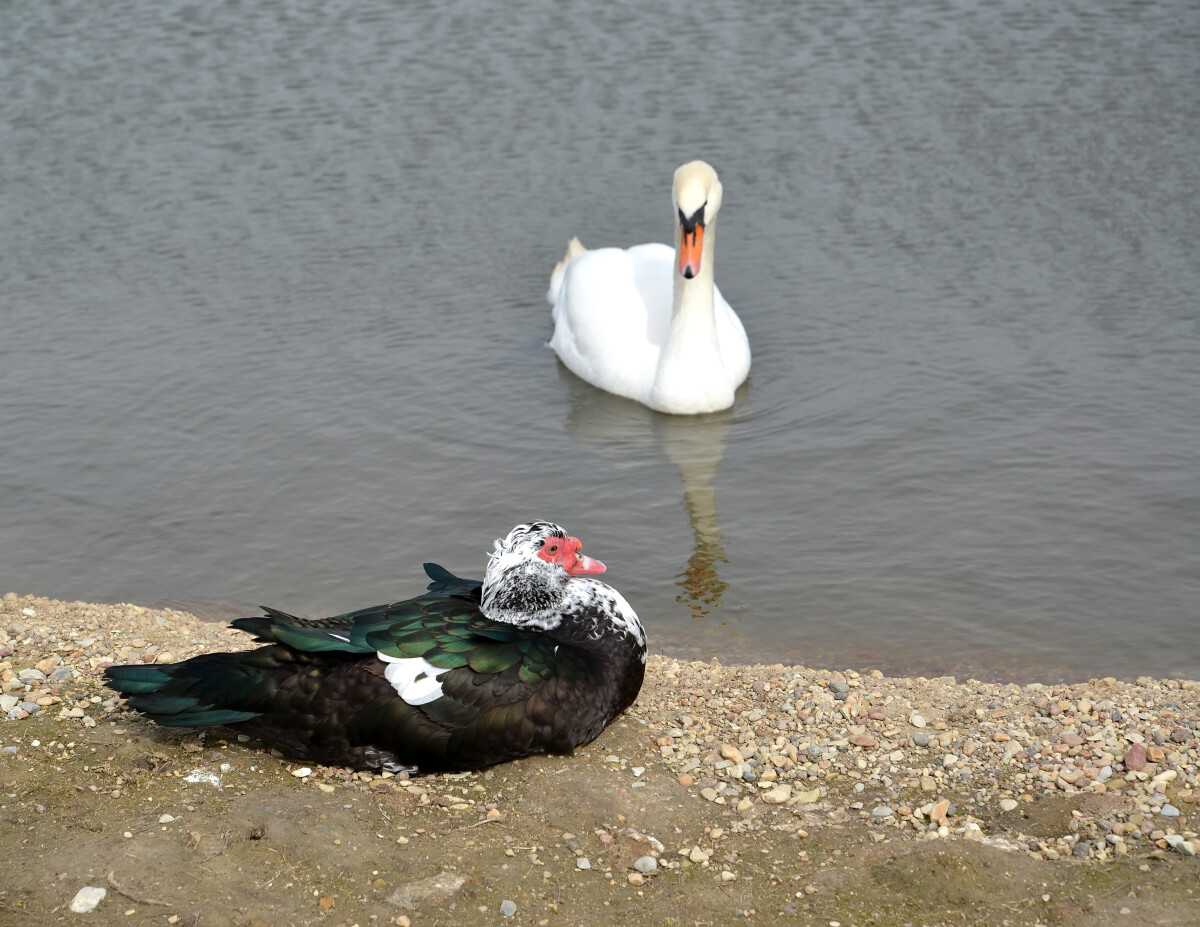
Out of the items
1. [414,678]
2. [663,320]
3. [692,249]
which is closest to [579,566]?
[414,678]

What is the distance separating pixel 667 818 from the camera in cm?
499

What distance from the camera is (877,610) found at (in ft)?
25.0

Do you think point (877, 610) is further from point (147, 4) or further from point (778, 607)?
point (147, 4)

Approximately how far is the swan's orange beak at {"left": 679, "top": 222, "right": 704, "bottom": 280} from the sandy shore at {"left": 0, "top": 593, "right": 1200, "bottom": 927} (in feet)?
15.4

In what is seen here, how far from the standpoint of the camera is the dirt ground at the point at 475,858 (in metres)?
4.37

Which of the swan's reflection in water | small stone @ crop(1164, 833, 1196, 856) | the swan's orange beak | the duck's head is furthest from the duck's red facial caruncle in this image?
the swan's orange beak

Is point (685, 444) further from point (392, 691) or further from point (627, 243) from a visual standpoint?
point (392, 691)

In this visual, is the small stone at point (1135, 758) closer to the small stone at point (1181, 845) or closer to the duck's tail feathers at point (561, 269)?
the small stone at point (1181, 845)

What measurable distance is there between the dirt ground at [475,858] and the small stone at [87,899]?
3 centimetres

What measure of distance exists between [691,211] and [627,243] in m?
3.11

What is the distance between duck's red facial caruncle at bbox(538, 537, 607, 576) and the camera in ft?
18.8

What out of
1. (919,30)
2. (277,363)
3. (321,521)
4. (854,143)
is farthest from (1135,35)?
(321,521)

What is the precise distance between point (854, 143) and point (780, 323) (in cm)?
395

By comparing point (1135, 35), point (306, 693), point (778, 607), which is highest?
point (1135, 35)
